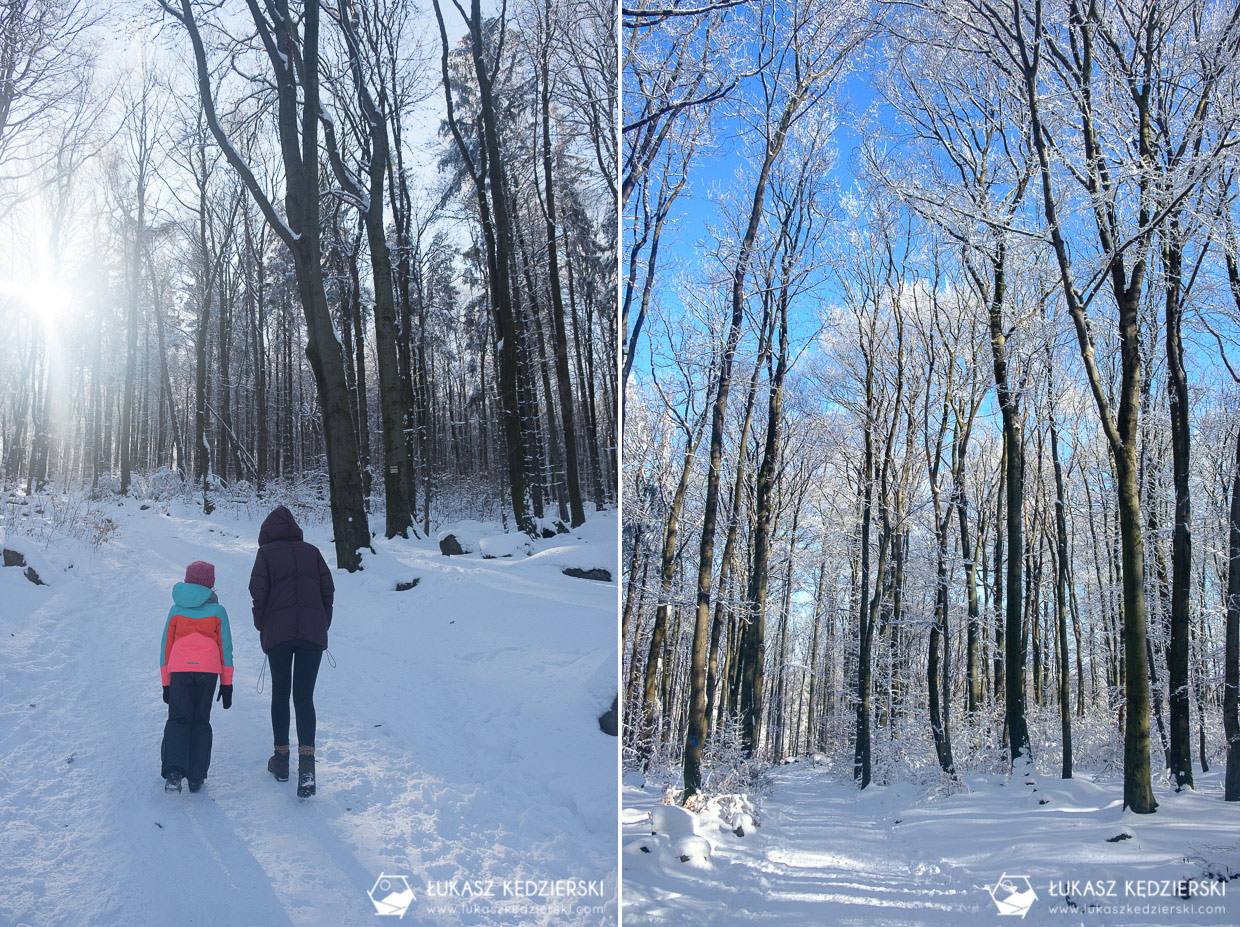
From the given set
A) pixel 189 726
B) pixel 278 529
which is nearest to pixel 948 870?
pixel 189 726

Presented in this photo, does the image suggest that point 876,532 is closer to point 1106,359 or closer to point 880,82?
point 1106,359

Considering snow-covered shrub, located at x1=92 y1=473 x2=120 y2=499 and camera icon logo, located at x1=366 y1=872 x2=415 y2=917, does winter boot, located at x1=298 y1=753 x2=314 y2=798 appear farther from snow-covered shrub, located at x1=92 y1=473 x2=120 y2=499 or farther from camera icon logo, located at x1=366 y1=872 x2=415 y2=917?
snow-covered shrub, located at x1=92 y1=473 x2=120 y2=499

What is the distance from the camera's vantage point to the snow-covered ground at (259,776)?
6.59 ft

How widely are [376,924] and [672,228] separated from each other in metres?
3.81

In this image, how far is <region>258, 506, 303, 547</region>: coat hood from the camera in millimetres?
3576

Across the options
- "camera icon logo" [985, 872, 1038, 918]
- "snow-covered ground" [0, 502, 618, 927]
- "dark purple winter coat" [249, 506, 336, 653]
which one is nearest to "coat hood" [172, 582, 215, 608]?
"snow-covered ground" [0, 502, 618, 927]

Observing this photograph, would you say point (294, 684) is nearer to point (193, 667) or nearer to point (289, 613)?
point (289, 613)

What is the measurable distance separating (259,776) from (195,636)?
2.23ft

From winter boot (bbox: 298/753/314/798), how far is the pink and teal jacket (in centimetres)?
53

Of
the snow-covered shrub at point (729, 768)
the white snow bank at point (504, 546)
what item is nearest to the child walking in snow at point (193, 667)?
the snow-covered shrub at point (729, 768)

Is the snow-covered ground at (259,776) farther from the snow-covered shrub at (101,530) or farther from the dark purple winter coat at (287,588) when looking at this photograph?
the dark purple winter coat at (287,588)

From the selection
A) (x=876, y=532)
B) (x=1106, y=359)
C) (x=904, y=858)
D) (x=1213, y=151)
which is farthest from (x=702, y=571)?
(x=876, y=532)

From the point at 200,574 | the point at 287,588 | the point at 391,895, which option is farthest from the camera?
the point at 287,588

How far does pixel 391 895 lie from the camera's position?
2.17m
